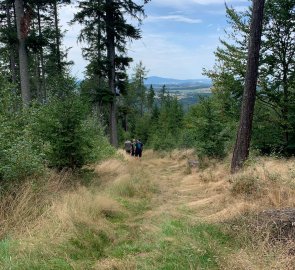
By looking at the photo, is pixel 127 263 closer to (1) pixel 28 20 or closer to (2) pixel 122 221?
(2) pixel 122 221

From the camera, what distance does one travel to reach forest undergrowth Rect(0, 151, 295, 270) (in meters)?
4.70

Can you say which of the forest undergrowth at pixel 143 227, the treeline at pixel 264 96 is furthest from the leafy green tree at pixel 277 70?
the forest undergrowth at pixel 143 227

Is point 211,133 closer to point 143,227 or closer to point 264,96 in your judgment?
point 264,96

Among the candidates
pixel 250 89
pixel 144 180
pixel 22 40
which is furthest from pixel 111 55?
pixel 250 89

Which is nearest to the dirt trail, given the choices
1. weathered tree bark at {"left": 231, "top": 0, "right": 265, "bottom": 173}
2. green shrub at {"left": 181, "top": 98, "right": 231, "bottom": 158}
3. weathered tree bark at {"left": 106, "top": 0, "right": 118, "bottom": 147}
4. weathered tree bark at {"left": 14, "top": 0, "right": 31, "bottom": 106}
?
weathered tree bark at {"left": 231, "top": 0, "right": 265, "bottom": 173}

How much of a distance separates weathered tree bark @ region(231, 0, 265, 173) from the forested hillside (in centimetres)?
3

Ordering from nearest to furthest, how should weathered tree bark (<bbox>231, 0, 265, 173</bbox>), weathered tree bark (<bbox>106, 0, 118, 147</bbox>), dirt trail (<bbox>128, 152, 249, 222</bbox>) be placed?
dirt trail (<bbox>128, 152, 249, 222</bbox>), weathered tree bark (<bbox>231, 0, 265, 173</bbox>), weathered tree bark (<bbox>106, 0, 118, 147</bbox>)

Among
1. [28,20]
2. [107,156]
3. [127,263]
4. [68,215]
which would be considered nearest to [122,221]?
[68,215]

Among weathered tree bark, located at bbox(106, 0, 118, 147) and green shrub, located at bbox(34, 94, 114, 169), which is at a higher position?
weathered tree bark, located at bbox(106, 0, 118, 147)

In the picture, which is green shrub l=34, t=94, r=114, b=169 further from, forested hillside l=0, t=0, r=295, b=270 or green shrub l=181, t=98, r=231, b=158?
green shrub l=181, t=98, r=231, b=158

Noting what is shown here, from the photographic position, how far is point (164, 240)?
5516 millimetres

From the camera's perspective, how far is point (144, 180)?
468 inches

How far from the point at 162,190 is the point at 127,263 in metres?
6.23

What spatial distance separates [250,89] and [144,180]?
4367 mm
